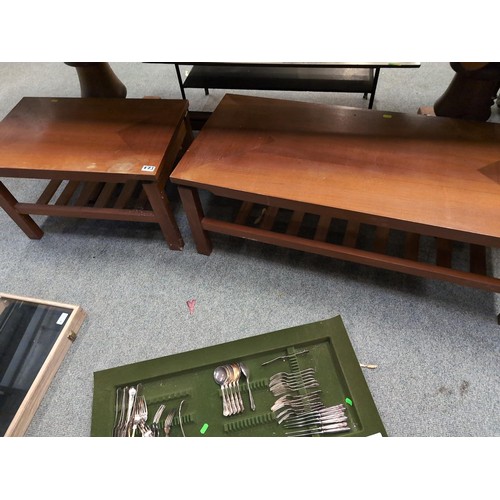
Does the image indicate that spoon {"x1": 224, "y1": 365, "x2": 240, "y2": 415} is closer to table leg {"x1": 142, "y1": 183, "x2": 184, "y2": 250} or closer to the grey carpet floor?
the grey carpet floor

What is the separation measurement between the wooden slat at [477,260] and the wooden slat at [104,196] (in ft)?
5.13

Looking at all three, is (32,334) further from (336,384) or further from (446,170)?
(446,170)

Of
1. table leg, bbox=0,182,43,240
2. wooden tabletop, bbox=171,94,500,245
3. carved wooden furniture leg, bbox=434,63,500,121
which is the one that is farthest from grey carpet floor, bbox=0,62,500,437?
carved wooden furniture leg, bbox=434,63,500,121

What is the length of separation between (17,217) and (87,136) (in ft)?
1.86

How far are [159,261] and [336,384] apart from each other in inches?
35.1

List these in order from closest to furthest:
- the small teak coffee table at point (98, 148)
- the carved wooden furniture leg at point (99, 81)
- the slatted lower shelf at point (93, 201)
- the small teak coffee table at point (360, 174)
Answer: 1. the small teak coffee table at point (360, 174)
2. the small teak coffee table at point (98, 148)
3. the slatted lower shelf at point (93, 201)
4. the carved wooden furniture leg at point (99, 81)

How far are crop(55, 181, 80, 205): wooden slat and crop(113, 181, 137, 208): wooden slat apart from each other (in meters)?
0.23

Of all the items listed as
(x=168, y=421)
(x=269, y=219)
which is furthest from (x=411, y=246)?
(x=168, y=421)

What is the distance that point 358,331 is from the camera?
4.29ft

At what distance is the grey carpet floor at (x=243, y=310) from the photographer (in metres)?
1.17

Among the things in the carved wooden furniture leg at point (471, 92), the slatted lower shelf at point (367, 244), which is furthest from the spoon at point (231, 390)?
the carved wooden furniture leg at point (471, 92)

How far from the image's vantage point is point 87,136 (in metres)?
1.35

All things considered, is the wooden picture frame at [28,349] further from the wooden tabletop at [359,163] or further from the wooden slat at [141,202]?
the wooden tabletop at [359,163]

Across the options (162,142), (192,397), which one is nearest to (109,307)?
(192,397)
